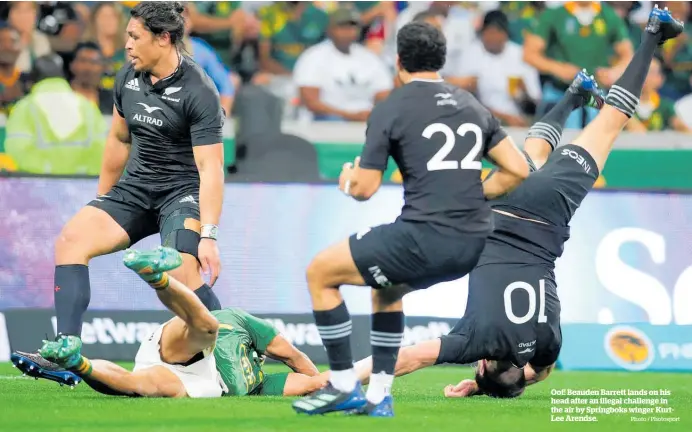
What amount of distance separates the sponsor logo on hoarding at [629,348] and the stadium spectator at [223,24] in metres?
5.97

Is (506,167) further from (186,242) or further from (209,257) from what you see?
(186,242)

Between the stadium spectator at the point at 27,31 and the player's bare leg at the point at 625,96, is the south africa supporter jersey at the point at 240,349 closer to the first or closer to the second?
the player's bare leg at the point at 625,96

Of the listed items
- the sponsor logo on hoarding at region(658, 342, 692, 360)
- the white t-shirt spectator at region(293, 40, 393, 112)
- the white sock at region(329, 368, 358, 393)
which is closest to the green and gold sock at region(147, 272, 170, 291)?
the white sock at region(329, 368, 358, 393)

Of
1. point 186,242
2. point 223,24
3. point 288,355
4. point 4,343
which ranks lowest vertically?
point 4,343

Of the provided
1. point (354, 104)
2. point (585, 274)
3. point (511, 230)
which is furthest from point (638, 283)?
point (354, 104)

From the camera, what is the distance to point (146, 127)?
775cm

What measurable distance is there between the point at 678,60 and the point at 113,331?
28.1 feet

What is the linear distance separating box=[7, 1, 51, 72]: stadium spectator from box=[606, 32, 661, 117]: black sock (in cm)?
691

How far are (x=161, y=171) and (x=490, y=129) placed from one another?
2471 millimetres

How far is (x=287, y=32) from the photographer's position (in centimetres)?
1466

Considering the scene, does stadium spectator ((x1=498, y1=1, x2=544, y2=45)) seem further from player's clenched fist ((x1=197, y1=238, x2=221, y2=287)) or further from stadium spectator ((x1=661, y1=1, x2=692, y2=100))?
player's clenched fist ((x1=197, y1=238, x2=221, y2=287))

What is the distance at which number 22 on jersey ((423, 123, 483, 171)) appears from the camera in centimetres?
624

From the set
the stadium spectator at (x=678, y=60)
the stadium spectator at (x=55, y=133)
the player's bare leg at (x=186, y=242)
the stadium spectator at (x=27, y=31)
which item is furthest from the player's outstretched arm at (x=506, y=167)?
the stadium spectator at (x=678, y=60)

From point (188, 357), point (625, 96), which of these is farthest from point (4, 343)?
point (625, 96)
